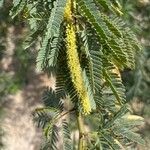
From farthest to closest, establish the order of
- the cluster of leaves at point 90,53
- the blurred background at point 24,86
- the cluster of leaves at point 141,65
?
the blurred background at point 24,86, the cluster of leaves at point 141,65, the cluster of leaves at point 90,53

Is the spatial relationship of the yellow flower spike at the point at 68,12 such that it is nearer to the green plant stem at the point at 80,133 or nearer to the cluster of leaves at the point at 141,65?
the green plant stem at the point at 80,133

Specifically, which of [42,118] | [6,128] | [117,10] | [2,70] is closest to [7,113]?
[6,128]

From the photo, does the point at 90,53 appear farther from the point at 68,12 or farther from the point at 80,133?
the point at 80,133

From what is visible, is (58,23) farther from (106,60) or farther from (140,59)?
(140,59)

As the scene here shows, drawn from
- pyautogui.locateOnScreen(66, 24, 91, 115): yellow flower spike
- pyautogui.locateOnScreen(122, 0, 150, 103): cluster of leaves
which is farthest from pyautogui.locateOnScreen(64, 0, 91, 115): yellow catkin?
pyautogui.locateOnScreen(122, 0, 150, 103): cluster of leaves

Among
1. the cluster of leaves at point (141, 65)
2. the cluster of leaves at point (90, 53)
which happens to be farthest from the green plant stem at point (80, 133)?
the cluster of leaves at point (141, 65)

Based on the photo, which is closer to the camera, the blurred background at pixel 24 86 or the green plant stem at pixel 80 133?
the green plant stem at pixel 80 133

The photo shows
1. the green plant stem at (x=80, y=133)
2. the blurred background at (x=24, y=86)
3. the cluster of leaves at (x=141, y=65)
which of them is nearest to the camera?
the green plant stem at (x=80, y=133)
